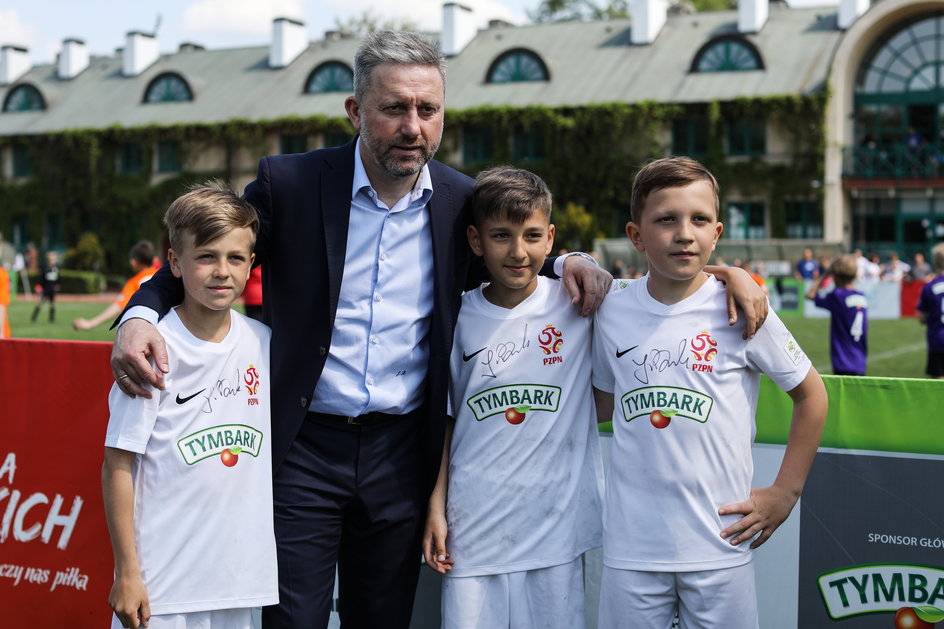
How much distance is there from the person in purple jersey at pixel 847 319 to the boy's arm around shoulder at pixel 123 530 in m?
9.04

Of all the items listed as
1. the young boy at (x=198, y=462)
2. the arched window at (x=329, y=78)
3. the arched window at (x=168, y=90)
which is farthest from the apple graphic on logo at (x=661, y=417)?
the arched window at (x=168, y=90)

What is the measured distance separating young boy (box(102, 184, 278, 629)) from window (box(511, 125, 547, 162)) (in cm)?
3780

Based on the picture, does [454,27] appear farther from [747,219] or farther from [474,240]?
[474,240]

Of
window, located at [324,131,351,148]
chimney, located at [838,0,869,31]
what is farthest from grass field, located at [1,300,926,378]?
chimney, located at [838,0,869,31]

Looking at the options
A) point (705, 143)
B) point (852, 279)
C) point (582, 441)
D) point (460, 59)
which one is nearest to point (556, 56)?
point (460, 59)

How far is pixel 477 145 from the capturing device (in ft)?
136

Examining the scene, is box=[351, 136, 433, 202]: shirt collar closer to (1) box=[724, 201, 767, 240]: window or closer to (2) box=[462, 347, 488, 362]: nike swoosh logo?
(2) box=[462, 347, 488, 362]: nike swoosh logo

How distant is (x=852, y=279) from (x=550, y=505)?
8490mm

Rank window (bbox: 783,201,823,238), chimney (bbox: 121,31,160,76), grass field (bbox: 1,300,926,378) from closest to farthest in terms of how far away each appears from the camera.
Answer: grass field (bbox: 1,300,926,378) < window (bbox: 783,201,823,238) < chimney (bbox: 121,31,160,76)

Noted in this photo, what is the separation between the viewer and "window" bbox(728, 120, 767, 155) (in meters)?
37.8

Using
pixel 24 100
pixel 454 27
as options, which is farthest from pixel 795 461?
pixel 24 100

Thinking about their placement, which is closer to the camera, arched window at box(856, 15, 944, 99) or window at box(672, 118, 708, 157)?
arched window at box(856, 15, 944, 99)

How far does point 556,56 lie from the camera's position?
4200cm
